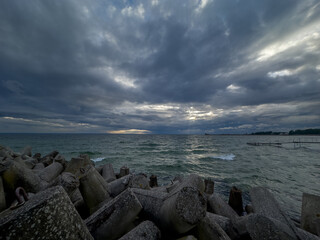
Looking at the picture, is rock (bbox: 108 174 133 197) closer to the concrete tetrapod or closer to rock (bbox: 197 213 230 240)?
the concrete tetrapod

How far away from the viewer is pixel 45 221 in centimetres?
134

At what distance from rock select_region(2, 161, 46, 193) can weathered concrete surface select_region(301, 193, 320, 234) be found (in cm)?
715

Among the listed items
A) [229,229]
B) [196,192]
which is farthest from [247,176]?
[196,192]

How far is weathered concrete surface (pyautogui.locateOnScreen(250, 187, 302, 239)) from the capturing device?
3.32 meters

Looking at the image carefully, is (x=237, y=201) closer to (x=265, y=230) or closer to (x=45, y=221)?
(x=265, y=230)

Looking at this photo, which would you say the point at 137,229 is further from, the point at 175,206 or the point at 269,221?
the point at 269,221

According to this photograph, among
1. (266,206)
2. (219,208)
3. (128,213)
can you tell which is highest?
(128,213)

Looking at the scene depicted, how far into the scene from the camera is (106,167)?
7973mm

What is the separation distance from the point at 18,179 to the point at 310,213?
7.53 meters

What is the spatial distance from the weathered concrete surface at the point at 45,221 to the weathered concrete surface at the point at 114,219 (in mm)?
883

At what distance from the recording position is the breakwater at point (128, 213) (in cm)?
135

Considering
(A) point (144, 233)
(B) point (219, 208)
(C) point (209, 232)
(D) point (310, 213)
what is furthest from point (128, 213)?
(D) point (310, 213)

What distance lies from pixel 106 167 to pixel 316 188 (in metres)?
12.9

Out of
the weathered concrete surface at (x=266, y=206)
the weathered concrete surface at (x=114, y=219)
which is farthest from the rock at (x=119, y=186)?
the weathered concrete surface at (x=266, y=206)
